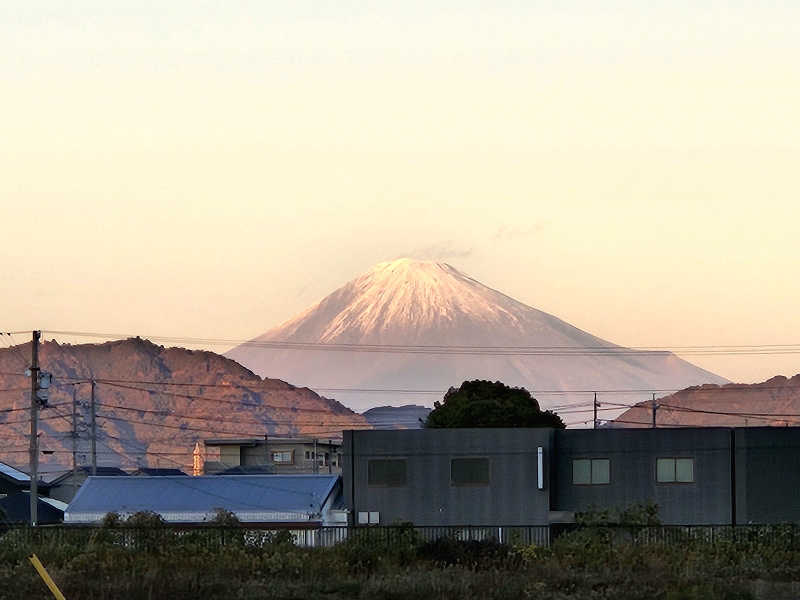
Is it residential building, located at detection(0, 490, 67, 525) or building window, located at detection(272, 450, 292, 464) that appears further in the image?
building window, located at detection(272, 450, 292, 464)

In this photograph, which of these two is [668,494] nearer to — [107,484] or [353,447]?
[353,447]

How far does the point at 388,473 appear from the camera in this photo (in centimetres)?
8262

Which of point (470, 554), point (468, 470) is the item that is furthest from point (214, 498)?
point (470, 554)

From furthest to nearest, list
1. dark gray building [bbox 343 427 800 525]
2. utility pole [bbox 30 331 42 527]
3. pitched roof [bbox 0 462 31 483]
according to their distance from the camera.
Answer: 1. pitched roof [bbox 0 462 31 483]
2. utility pole [bbox 30 331 42 527]
3. dark gray building [bbox 343 427 800 525]

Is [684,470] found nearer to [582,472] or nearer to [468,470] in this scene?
[582,472]

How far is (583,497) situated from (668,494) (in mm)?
4227

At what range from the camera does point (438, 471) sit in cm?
8225

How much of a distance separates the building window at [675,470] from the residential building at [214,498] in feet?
56.4

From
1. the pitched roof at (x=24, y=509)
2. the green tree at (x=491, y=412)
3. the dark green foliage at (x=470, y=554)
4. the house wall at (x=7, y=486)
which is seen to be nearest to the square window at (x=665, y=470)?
the dark green foliage at (x=470, y=554)

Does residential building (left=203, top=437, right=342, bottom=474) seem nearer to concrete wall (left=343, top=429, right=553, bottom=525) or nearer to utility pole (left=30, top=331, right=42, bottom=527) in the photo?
utility pole (left=30, top=331, right=42, bottom=527)

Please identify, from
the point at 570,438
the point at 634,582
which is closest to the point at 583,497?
the point at 570,438

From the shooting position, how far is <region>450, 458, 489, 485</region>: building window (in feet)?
270

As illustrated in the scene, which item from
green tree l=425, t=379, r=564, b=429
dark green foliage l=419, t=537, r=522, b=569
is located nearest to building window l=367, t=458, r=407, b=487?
dark green foliage l=419, t=537, r=522, b=569

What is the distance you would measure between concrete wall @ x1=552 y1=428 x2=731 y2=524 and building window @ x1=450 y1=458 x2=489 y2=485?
15.0 ft
